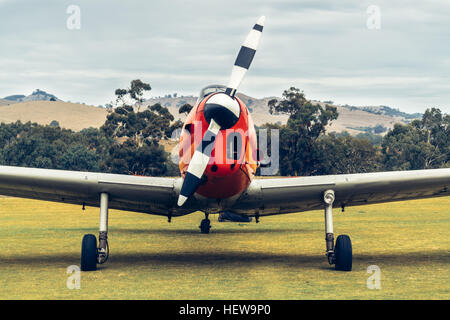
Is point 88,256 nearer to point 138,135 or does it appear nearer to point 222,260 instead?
point 222,260

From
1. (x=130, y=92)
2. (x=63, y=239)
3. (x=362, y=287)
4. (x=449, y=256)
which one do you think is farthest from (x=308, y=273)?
(x=130, y=92)

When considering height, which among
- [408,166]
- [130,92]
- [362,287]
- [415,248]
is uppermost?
[130,92]

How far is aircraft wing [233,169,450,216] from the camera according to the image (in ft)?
36.3

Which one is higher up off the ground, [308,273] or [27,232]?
[27,232]

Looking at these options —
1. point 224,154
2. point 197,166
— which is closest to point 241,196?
point 224,154

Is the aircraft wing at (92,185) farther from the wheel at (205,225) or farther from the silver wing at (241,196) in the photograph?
the wheel at (205,225)

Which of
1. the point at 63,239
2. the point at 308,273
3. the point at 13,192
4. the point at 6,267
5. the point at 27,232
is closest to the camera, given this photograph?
the point at 308,273

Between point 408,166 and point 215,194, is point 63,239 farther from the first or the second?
point 408,166

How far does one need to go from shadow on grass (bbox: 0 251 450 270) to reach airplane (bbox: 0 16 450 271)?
0.75 m

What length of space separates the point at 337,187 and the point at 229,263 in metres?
2.46

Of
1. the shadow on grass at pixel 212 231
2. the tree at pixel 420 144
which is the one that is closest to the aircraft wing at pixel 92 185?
the shadow on grass at pixel 212 231

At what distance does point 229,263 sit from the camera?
1149cm

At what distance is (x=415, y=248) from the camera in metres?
13.4

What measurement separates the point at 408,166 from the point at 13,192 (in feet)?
201
